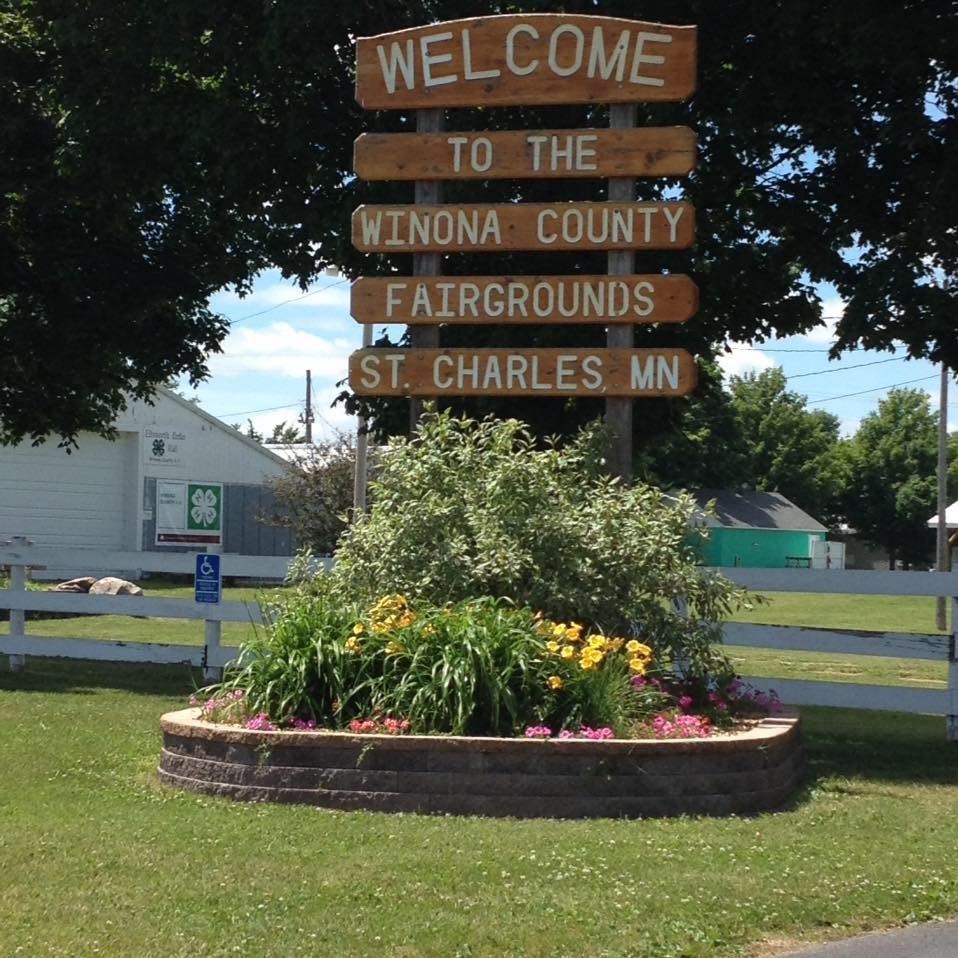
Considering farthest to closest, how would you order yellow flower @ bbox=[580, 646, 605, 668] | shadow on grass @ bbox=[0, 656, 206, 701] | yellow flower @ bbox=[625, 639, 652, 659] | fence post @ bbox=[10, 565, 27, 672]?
fence post @ bbox=[10, 565, 27, 672], shadow on grass @ bbox=[0, 656, 206, 701], yellow flower @ bbox=[625, 639, 652, 659], yellow flower @ bbox=[580, 646, 605, 668]

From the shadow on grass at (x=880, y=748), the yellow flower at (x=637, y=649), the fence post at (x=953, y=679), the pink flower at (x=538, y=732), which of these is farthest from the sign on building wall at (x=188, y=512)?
the pink flower at (x=538, y=732)

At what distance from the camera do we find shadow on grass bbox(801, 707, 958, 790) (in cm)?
1021

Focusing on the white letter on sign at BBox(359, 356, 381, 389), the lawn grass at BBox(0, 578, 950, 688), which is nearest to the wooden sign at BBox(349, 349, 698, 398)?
the white letter on sign at BBox(359, 356, 381, 389)

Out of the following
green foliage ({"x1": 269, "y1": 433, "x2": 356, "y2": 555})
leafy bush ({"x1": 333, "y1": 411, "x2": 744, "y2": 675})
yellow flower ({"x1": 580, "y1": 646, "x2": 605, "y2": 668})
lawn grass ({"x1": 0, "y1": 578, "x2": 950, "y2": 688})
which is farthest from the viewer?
green foliage ({"x1": 269, "y1": 433, "x2": 356, "y2": 555})

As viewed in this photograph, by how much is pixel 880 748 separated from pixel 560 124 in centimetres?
683

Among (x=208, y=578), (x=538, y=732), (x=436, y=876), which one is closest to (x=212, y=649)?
(x=208, y=578)

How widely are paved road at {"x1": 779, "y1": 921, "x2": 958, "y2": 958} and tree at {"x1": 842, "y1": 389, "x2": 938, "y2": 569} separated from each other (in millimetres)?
78700

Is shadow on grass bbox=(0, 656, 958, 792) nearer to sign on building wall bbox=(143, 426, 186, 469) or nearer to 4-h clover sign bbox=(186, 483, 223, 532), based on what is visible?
Result: sign on building wall bbox=(143, 426, 186, 469)

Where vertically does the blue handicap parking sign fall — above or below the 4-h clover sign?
below

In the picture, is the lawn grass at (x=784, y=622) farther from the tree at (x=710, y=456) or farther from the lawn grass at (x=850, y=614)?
the tree at (x=710, y=456)

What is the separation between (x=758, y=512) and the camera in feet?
→ 245

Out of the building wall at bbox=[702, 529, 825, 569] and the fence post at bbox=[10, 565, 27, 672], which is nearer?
the fence post at bbox=[10, 565, 27, 672]

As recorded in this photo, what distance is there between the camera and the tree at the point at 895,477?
8325 centimetres

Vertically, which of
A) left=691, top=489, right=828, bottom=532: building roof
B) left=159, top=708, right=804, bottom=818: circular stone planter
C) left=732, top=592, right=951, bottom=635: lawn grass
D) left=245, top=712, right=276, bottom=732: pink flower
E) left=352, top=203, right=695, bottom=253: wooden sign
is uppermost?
left=352, top=203, right=695, bottom=253: wooden sign
